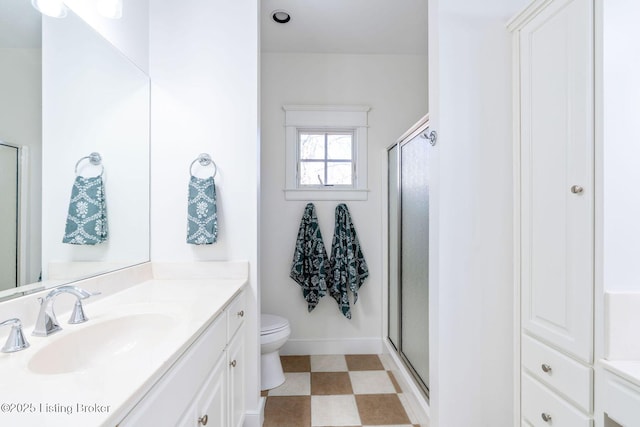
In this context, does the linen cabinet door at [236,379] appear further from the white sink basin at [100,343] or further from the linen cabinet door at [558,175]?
the linen cabinet door at [558,175]

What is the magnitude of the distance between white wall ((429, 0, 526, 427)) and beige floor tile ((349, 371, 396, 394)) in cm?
72

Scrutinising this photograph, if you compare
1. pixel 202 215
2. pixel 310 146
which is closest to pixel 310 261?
pixel 310 146

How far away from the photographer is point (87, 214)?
127 cm

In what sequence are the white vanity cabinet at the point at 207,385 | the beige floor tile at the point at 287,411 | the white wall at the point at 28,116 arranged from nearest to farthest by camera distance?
the white vanity cabinet at the point at 207,385
the white wall at the point at 28,116
the beige floor tile at the point at 287,411

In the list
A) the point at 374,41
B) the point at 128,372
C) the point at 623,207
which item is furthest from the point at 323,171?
the point at 128,372

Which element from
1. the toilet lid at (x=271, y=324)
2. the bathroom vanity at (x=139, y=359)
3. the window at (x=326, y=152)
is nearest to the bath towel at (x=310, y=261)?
the window at (x=326, y=152)

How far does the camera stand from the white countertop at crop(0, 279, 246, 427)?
50cm

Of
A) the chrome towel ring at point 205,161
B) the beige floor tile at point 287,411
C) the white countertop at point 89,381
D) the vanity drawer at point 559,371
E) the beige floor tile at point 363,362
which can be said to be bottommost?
the beige floor tile at point 363,362

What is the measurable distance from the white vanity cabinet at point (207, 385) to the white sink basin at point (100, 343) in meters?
0.11

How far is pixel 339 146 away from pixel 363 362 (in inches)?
68.8

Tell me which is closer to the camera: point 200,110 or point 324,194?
point 200,110

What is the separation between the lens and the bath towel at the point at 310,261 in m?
2.42

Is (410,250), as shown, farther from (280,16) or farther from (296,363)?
(280,16)

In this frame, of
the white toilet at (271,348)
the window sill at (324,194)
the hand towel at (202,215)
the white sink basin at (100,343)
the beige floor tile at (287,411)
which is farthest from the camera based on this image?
the window sill at (324,194)
